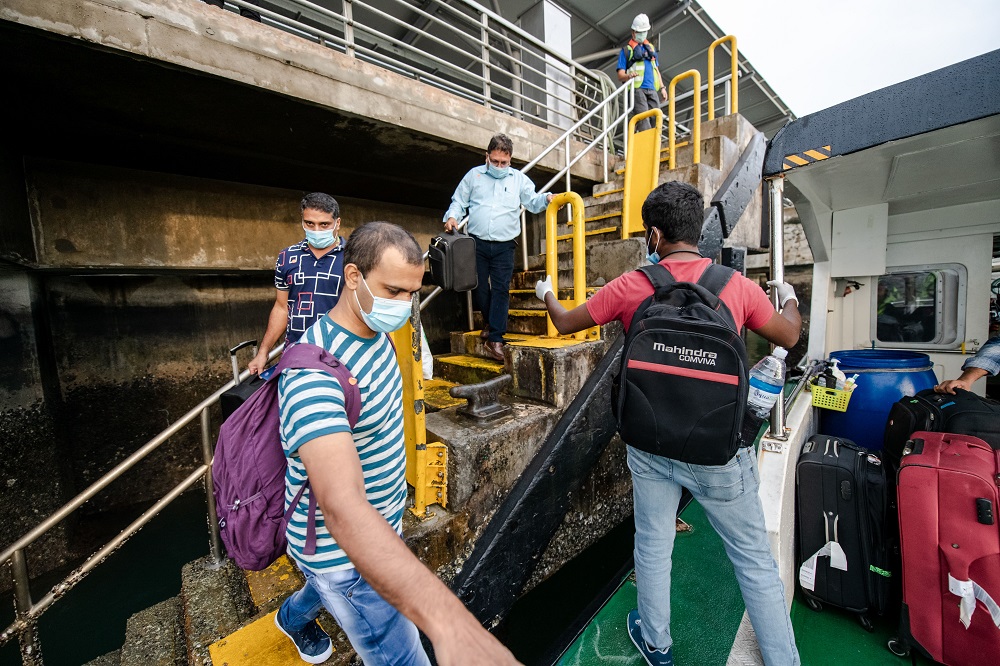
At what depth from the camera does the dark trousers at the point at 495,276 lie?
3145 millimetres

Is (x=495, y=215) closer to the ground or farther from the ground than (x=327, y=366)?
farther from the ground

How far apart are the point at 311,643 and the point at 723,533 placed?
1.74 m

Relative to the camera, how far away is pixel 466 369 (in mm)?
3320

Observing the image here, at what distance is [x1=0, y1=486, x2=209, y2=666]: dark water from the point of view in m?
3.01

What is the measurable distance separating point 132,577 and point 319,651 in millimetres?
3586

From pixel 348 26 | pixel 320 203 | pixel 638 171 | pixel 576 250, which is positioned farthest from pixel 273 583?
pixel 348 26

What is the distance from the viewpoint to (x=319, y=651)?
5.15 feet

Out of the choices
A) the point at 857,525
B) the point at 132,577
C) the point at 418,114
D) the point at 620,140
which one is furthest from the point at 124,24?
the point at 620,140

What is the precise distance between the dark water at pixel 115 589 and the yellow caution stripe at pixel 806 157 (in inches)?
226

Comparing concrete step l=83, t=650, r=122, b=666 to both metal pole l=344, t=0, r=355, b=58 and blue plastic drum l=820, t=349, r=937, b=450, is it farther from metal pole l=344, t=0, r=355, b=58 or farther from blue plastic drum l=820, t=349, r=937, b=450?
blue plastic drum l=820, t=349, r=937, b=450

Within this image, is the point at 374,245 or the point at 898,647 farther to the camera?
the point at 898,647

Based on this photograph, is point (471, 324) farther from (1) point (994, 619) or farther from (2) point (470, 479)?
(1) point (994, 619)

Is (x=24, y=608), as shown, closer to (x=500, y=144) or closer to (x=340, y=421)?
(x=340, y=421)

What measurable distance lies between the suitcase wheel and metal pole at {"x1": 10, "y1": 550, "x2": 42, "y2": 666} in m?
4.00
